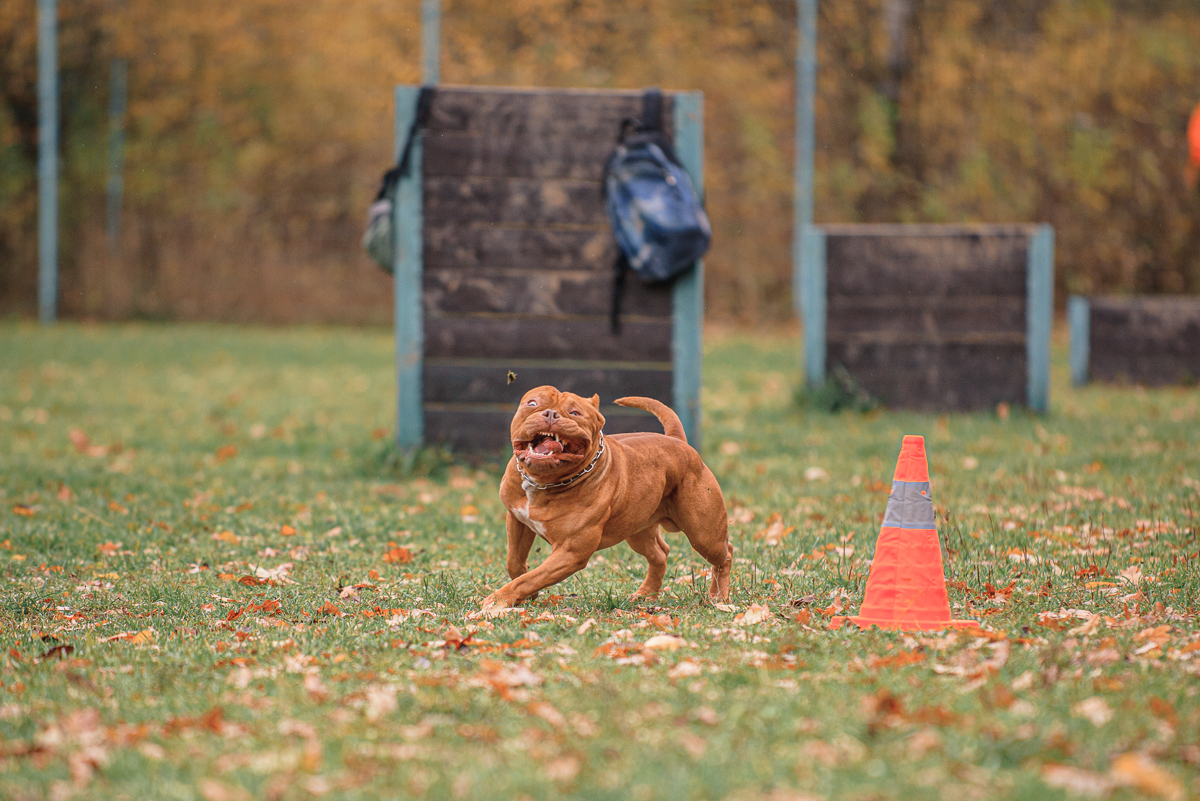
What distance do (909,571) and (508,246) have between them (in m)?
4.15

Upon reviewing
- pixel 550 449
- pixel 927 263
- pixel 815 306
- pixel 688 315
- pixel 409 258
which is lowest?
pixel 550 449

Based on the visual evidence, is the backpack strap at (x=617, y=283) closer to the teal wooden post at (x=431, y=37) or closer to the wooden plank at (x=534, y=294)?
the wooden plank at (x=534, y=294)

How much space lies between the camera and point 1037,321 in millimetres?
9734

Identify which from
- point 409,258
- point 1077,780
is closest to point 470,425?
point 409,258

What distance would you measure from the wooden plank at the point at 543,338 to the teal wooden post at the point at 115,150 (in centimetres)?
1591

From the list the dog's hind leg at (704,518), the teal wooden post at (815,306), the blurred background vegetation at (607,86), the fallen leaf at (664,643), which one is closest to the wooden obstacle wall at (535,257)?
the teal wooden post at (815,306)

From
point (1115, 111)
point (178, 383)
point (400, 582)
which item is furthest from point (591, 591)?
point (1115, 111)

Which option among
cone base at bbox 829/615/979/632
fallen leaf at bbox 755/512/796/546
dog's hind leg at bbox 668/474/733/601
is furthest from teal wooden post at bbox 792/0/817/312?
cone base at bbox 829/615/979/632

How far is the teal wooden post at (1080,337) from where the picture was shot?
1184 cm

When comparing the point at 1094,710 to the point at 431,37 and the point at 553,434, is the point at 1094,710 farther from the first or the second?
the point at 431,37

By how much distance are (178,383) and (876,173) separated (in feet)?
43.9

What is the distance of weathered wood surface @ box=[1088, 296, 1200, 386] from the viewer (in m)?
11.7

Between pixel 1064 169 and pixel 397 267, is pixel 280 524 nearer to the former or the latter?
pixel 397 267

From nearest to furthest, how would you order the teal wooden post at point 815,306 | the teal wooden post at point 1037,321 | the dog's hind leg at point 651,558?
1. the dog's hind leg at point 651,558
2. the teal wooden post at point 1037,321
3. the teal wooden post at point 815,306
